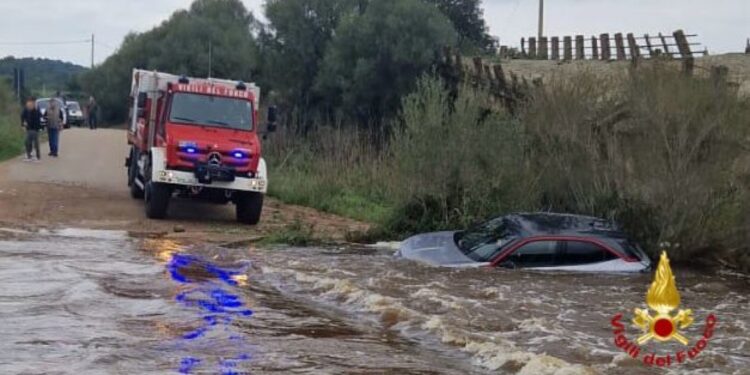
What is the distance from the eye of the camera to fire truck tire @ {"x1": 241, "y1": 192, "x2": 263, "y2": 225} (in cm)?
1942

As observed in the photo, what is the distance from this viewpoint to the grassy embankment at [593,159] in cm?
1636

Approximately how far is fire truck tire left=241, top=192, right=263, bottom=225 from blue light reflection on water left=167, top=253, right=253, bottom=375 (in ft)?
13.0

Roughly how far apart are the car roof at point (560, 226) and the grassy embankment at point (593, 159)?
7.01 feet

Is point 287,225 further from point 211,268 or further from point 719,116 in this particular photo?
point 719,116

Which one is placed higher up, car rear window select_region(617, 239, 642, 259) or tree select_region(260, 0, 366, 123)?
tree select_region(260, 0, 366, 123)

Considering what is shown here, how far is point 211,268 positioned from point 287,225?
197 inches

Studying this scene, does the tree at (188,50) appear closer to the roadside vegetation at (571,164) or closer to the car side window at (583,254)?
the roadside vegetation at (571,164)

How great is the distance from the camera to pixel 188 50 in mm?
54844

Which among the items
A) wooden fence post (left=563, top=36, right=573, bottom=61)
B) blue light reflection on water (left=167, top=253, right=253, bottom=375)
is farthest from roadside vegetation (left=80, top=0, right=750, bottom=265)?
wooden fence post (left=563, top=36, right=573, bottom=61)

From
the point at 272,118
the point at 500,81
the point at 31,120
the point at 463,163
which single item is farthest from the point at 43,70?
the point at 463,163

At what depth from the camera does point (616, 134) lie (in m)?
17.4

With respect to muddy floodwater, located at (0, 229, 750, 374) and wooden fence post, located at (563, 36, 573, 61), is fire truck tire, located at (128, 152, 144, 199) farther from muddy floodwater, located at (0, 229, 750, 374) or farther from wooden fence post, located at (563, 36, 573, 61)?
wooden fence post, located at (563, 36, 573, 61)

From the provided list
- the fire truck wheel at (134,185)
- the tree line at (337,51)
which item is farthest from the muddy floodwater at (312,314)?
the tree line at (337,51)

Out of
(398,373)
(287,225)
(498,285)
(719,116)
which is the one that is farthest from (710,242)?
(398,373)
